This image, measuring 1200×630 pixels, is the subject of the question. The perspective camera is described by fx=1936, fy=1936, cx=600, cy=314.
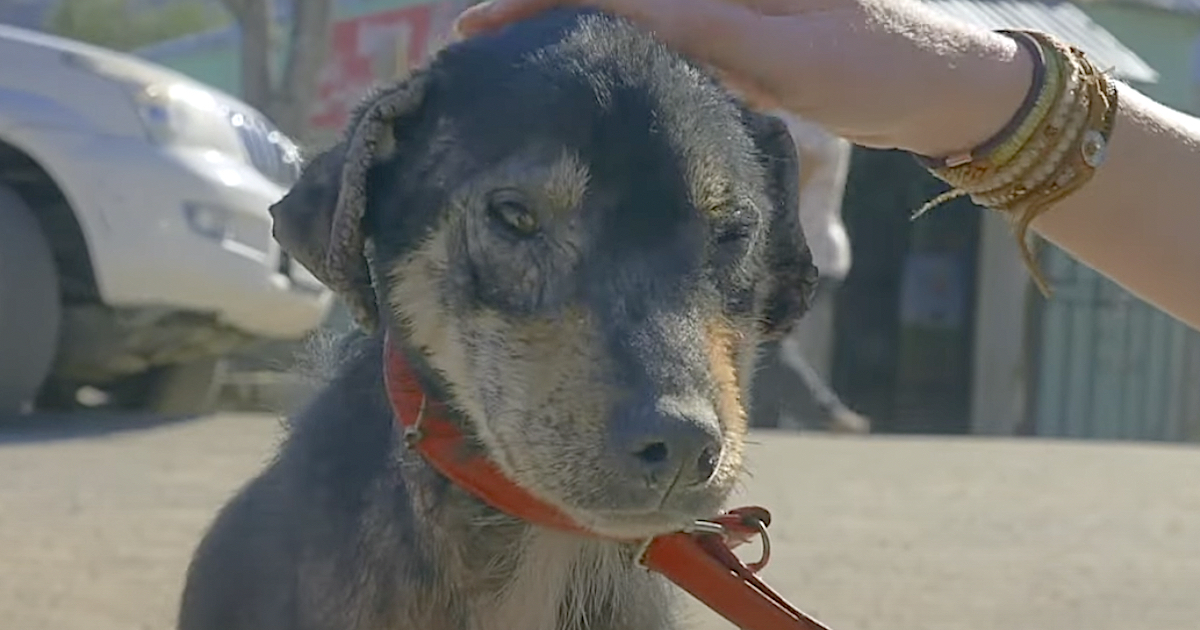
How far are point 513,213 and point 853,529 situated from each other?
12.6 feet

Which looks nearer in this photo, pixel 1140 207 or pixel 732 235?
pixel 732 235

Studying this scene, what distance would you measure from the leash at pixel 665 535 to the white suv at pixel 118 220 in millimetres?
4626

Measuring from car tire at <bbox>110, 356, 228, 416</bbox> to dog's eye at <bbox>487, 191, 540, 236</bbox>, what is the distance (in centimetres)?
618

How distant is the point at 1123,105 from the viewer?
301 centimetres

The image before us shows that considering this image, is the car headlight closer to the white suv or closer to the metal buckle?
the white suv

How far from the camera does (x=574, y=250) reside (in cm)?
243

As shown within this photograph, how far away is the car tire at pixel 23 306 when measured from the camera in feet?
23.6

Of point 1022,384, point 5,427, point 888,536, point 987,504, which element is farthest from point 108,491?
point 1022,384

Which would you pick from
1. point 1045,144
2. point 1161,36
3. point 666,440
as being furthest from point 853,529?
point 1161,36

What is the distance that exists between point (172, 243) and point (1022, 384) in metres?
9.53

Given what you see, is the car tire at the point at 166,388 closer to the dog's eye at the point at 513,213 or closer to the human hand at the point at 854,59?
the human hand at the point at 854,59

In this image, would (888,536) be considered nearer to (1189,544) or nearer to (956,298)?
(1189,544)

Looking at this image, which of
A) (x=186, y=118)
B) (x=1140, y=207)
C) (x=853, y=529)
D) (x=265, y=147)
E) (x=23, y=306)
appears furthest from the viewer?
(x=265, y=147)

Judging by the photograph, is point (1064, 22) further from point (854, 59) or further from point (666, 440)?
point (666, 440)
